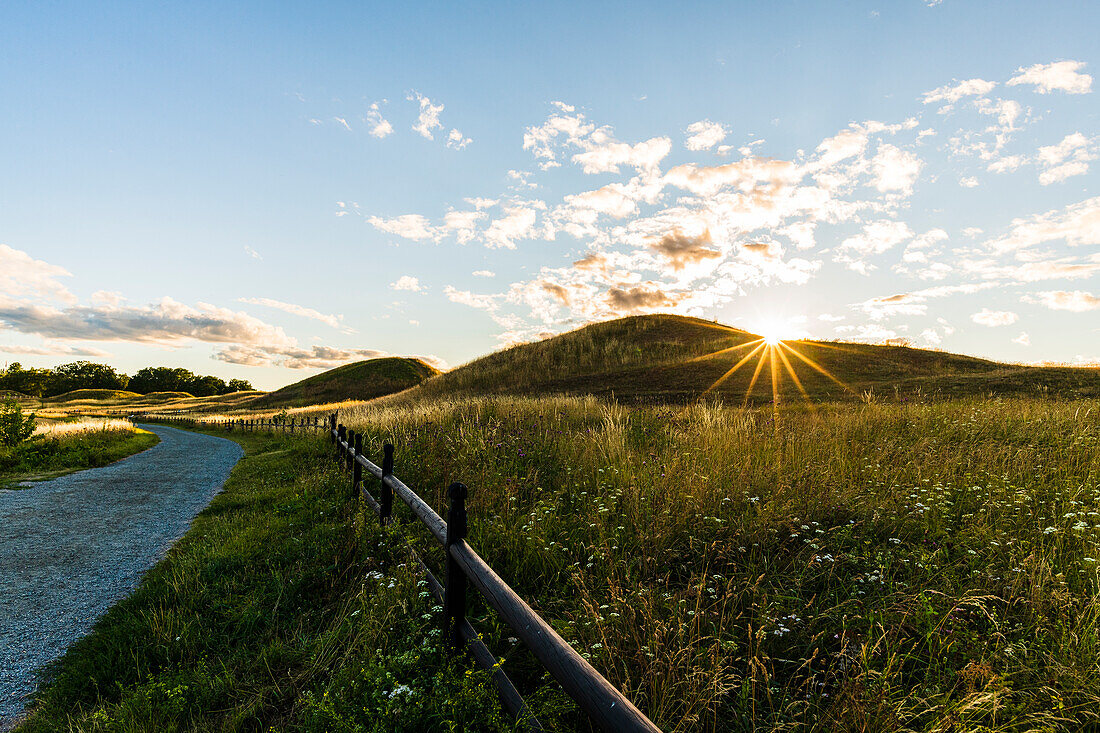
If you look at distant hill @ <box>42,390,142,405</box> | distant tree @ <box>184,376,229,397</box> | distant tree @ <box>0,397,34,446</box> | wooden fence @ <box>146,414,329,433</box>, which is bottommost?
wooden fence @ <box>146,414,329,433</box>

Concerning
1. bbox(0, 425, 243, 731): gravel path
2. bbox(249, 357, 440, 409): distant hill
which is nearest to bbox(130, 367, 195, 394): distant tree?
bbox(249, 357, 440, 409): distant hill

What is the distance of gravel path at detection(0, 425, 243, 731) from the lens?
13.6ft

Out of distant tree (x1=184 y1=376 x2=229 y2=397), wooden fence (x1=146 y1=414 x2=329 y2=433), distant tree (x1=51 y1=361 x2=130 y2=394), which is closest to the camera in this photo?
wooden fence (x1=146 y1=414 x2=329 y2=433)

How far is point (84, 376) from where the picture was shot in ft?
423

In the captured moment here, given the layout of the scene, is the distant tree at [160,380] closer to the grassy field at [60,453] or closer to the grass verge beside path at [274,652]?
the grassy field at [60,453]

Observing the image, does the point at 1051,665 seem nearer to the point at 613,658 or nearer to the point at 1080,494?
the point at 613,658

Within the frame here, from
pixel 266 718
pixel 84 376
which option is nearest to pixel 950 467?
pixel 266 718

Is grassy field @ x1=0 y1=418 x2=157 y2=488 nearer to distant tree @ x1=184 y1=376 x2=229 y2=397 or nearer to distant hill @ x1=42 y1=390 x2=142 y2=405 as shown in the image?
distant hill @ x1=42 y1=390 x2=142 y2=405

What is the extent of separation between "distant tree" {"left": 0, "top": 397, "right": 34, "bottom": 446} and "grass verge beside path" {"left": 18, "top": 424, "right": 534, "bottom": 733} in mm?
13475

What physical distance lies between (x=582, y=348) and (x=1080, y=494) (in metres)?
33.5

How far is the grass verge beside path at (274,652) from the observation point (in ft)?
9.46

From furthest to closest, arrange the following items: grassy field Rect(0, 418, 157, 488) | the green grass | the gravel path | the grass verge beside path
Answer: grassy field Rect(0, 418, 157, 488)
the green grass
the gravel path
the grass verge beside path

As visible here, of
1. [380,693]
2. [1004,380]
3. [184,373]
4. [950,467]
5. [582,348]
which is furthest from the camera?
[184,373]

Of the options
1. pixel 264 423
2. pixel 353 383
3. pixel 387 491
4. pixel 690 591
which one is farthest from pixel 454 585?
pixel 353 383
